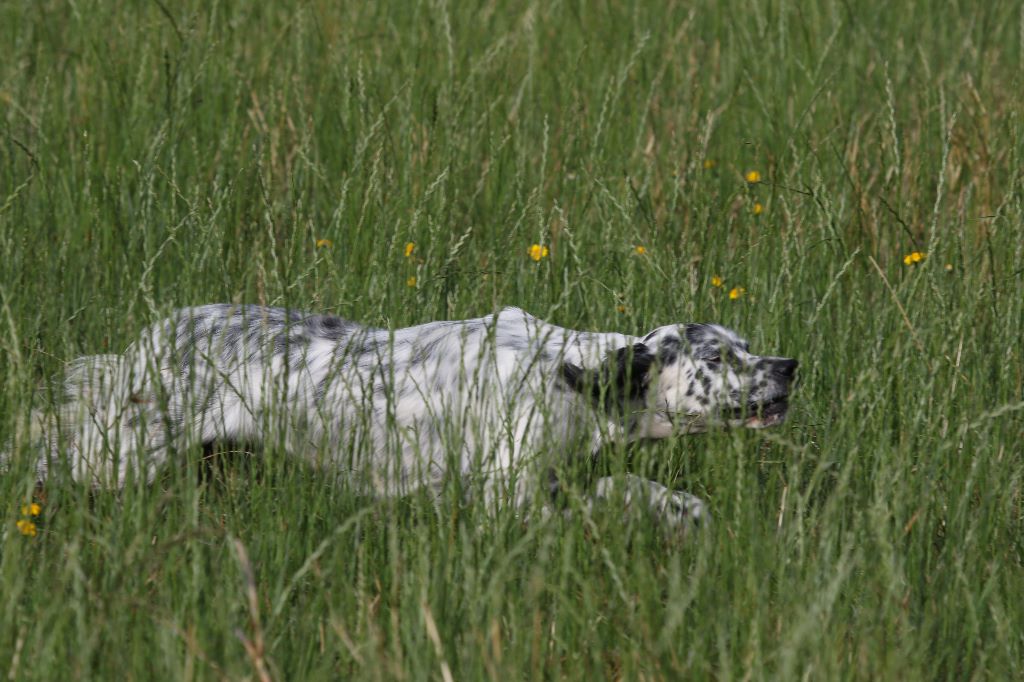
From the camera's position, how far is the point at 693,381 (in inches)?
158

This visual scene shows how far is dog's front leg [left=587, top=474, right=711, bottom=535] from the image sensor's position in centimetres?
306

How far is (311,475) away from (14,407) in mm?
810

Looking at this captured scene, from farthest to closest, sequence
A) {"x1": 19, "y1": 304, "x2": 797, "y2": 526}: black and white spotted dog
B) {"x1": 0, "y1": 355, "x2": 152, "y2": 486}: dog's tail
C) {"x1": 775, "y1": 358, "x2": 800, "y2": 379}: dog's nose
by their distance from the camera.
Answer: {"x1": 775, "y1": 358, "x2": 800, "y2": 379}: dog's nose < {"x1": 19, "y1": 304, "x2": 797, "y2": 526}: black and white spotted dog < {"x1": 0, "y1": 355, "x2": 152, "y2": 486}: dog's tail

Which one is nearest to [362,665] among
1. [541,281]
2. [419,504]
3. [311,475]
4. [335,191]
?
[419,504]

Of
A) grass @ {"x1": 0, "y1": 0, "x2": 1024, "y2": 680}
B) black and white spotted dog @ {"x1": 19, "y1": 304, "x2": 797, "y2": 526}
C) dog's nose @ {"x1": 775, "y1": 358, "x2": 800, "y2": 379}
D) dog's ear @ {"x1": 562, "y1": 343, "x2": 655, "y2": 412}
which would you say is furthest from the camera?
dog's nose @ {"x1": 775, "y1": 358, "x2": 800, "y2": 379}

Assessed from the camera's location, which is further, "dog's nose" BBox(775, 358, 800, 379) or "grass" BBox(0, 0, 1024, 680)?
"dog's nose" BBox(775, 358, 800, 379)

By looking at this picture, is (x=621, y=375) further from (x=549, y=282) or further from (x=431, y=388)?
(x=549, y=282)

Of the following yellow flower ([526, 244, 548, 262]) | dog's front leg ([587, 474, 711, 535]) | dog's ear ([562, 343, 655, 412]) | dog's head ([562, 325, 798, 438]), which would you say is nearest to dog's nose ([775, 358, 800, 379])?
dog's head ([562, 325, 798, 438])

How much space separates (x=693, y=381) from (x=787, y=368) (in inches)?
10.5

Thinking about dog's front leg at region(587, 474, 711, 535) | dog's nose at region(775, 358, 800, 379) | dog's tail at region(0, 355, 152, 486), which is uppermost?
dog's nose at region(775, 358, 800, 379)

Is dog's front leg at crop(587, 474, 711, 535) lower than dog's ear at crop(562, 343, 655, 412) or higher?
lower

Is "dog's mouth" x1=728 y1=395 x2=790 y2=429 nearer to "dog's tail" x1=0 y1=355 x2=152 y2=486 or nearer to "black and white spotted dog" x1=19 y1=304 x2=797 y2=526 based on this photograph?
"black and white spotted dog" x1=19 y1=304 x2=797 y2=526

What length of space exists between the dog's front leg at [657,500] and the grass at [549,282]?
6 cm

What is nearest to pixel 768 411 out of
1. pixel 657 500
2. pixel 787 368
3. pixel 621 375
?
pixel 787 368
